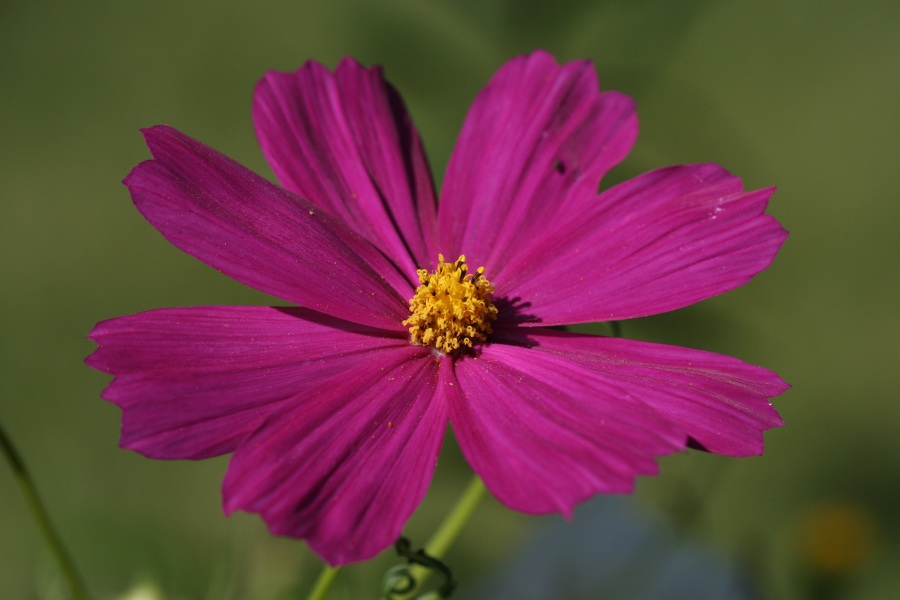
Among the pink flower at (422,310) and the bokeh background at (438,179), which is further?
the bokeh background at (438,179)

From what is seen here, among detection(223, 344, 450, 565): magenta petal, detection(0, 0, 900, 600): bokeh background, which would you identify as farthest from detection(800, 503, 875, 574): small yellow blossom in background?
detection(223, 344, 450, 565): magenta petal

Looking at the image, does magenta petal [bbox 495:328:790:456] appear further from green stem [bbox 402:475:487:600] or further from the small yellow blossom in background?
the small yellow blossom in background

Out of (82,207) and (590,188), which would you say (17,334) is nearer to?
(82,207)

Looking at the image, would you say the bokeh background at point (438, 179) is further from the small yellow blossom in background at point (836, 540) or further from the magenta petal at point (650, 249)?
the magenta petal at point (650, 249)

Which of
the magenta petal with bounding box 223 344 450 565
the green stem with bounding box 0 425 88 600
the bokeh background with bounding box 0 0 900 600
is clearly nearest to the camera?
the magenta petal with bounding box 223 344 450 565

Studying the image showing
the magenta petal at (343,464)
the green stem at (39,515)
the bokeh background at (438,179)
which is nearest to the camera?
the magenta petal at (343,464)

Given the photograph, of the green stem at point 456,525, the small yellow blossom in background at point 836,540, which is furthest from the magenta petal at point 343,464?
the small yellow blossom in background at point 836,540

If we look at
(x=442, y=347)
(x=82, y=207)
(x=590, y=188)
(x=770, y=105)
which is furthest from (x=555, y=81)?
(x=770, y=105)
